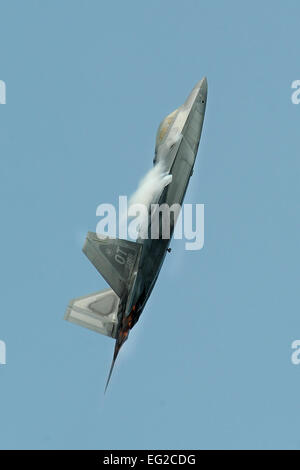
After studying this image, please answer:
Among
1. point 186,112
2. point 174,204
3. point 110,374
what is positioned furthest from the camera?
point 186,112

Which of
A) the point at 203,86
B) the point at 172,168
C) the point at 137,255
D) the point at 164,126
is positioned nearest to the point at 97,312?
the point at 137,255

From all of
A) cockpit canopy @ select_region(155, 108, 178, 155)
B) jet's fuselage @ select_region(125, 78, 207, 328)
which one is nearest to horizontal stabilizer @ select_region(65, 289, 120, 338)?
jet's fuselage @ select_region(125, 78, 207, 328)

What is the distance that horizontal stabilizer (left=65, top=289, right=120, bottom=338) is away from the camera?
49750 mm

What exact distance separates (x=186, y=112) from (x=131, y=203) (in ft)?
29.4

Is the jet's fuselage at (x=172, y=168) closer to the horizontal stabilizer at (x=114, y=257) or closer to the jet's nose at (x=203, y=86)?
the jet's nose at (x=203, y=86)

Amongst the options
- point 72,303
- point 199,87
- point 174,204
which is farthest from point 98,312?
point 199,87

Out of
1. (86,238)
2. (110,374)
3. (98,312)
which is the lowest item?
(110,374)

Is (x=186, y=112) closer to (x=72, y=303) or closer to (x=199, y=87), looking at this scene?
(x=199, y=87)

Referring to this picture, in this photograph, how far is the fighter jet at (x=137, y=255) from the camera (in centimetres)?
4700

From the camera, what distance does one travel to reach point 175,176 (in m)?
49.5

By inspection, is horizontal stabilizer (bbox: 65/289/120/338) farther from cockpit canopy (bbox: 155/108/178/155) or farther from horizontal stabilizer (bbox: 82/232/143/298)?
cockpit canopy (bbox: 155/108/178/155)

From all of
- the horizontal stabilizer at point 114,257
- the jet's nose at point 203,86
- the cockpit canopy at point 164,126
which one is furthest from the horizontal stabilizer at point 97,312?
the jet's nose at point 203,86

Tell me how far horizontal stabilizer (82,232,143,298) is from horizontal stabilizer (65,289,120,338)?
302 centimetres

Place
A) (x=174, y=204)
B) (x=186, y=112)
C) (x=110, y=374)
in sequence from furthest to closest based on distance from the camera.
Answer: (x=186, y=112)
(x=174, y=204)
(x=110, y=374)
